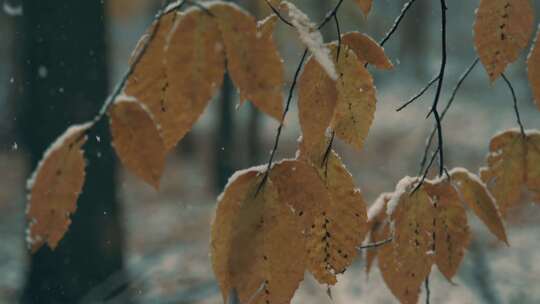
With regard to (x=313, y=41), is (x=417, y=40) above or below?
below

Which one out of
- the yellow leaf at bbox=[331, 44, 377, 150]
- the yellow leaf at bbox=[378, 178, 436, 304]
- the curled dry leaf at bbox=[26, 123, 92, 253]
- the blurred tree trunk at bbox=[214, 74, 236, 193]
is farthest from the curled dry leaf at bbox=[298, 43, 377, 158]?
the blurred tree trunk at bbox=[214, 74, 236, 193]

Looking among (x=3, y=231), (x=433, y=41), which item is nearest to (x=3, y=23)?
(x=3, y=231)

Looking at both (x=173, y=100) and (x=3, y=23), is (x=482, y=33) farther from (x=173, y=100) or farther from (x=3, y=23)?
(x=3, y=23)

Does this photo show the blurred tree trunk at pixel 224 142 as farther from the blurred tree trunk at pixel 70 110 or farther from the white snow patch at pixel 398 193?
the white snow patch at pixel 398 193

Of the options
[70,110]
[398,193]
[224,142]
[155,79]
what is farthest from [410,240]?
[224,142]

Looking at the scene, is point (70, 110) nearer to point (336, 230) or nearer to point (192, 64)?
point (336, 230)

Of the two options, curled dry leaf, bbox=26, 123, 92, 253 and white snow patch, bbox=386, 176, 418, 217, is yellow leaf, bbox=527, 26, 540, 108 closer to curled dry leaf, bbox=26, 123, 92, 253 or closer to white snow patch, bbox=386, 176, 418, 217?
white snow patch, bbox=386, 176, 418, 217
